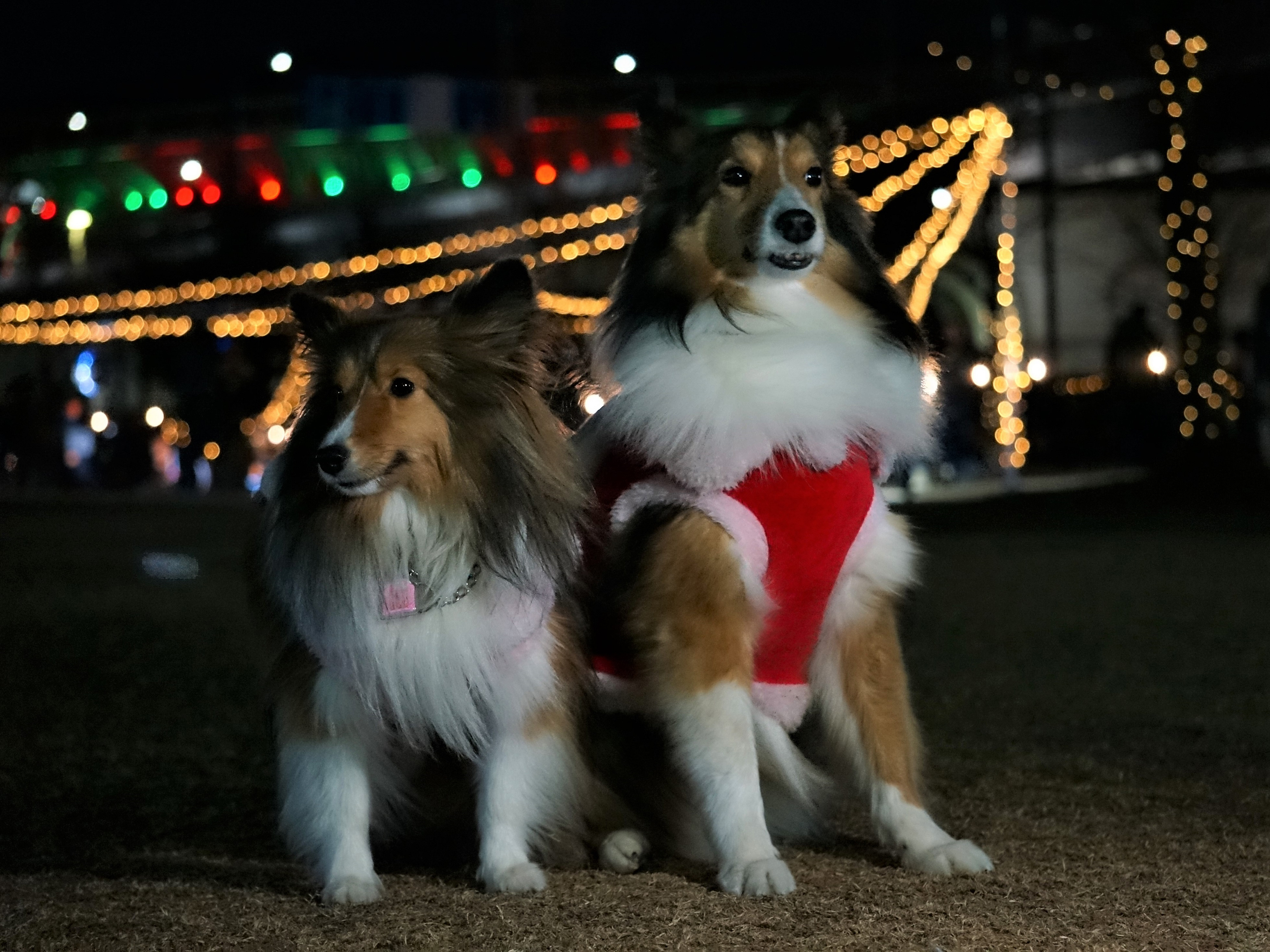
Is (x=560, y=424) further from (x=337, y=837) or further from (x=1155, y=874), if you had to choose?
(x=1155, y=874)

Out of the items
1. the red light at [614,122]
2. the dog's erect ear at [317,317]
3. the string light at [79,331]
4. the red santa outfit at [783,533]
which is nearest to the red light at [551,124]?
the red light at [614,122]

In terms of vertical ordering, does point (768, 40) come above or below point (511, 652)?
above

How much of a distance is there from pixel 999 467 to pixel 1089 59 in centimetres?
525

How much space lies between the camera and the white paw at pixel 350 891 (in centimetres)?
321

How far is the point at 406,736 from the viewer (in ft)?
10.8

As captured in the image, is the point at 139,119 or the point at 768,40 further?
the point at 768,40

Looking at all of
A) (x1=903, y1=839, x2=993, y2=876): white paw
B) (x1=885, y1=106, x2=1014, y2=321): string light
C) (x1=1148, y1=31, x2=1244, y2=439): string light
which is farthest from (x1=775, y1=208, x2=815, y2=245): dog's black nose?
(x1=1148, y1=31, x2=1244, y2=439): string light

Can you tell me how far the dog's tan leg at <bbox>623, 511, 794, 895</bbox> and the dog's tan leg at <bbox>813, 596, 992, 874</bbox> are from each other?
309 millimetres

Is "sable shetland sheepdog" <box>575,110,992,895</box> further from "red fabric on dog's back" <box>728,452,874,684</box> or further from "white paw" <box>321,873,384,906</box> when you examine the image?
"white paw" <box>321,873,384,906</box>

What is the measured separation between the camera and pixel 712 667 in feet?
10.8

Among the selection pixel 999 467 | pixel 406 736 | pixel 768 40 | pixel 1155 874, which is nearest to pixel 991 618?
pixel 1155 874

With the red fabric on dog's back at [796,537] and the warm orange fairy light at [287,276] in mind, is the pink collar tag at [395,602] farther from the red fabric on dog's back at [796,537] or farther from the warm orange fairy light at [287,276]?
the warm orange fairy light at [287,276]

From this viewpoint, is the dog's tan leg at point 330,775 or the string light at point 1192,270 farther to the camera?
the string light at point 1192,270

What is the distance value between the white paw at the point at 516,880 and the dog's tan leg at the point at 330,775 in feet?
0.77
